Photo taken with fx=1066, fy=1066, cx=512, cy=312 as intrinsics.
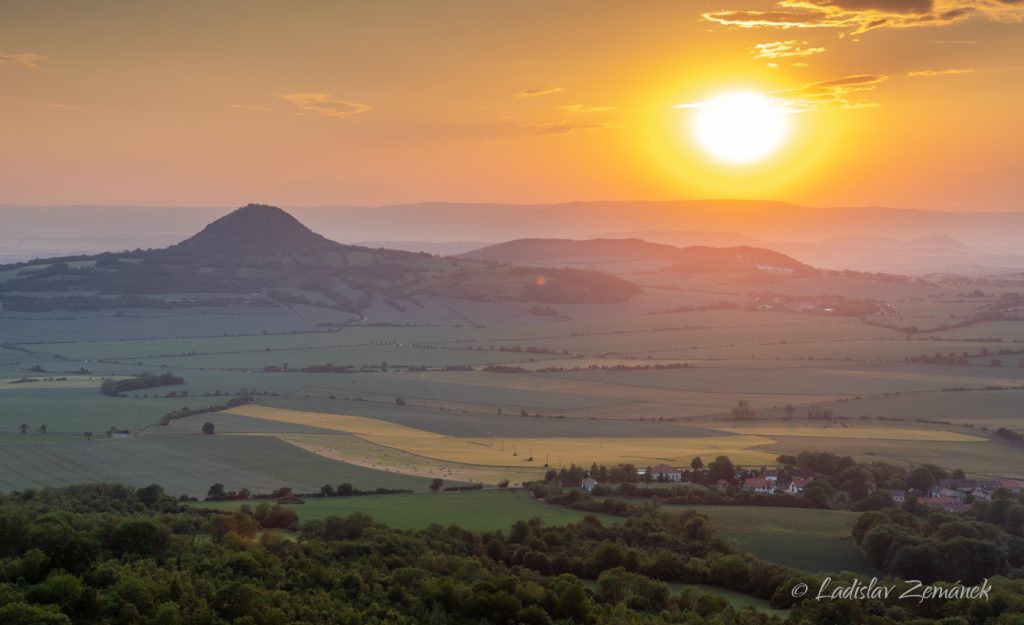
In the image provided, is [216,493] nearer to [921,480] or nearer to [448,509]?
[448,509]

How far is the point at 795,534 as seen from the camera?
28.0 meters

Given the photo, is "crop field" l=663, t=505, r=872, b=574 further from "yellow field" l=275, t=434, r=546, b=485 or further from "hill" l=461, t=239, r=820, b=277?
"hill" l=461, t=239, r=820, b=277

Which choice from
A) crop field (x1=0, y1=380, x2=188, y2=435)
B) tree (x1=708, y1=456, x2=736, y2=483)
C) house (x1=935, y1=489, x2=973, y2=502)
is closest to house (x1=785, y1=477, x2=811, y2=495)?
tree (x1=708, y1=456, x2=736, y2=483)

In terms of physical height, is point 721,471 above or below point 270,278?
below

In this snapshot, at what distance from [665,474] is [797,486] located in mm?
4281

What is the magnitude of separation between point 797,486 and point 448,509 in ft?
37.3

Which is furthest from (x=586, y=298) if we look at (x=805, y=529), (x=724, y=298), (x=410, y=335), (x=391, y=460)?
(x=805, y=529)

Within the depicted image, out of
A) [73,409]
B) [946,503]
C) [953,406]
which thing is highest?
[953,406]

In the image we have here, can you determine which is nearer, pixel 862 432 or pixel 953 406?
pixel 862 432

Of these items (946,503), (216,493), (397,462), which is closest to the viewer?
(946,503)

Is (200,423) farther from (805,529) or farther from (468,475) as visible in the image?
(805,529)

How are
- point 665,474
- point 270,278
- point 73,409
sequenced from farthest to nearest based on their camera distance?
point 270,278
point 73,409
point 665,474

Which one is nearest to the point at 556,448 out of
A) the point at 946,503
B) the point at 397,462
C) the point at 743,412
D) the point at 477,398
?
the point at 397,462

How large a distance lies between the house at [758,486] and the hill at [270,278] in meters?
60.7
